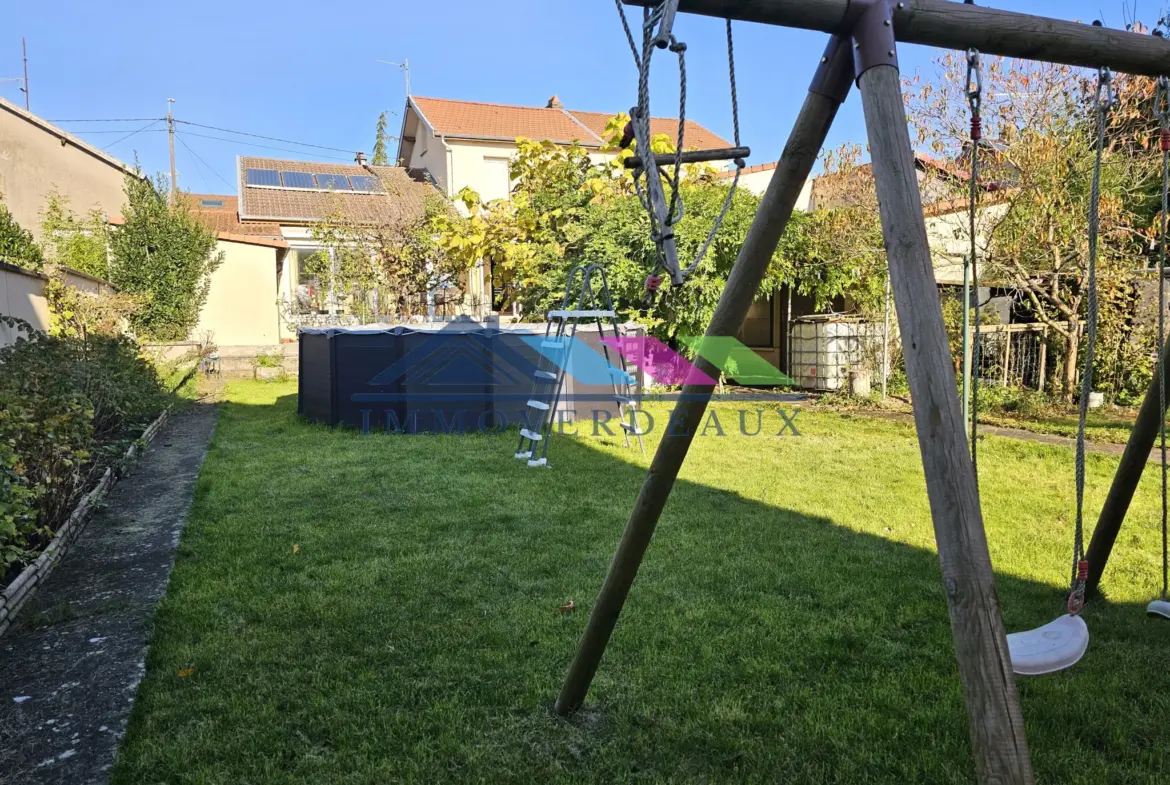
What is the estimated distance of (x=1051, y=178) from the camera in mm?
8047

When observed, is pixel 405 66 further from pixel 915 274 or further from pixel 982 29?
pixel 915 274

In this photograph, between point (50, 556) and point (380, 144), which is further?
point (380, 144)

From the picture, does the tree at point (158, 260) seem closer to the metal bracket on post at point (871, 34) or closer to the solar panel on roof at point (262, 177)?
the solar panel on roof at point (262, 177)

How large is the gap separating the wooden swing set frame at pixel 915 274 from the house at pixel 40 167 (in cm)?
1748

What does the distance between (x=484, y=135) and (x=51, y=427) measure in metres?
16.3

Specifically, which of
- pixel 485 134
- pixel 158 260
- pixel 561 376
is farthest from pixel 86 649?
pixel 485 134

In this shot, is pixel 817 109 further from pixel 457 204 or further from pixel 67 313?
pixel 457 204

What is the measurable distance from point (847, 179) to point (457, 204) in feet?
37.8

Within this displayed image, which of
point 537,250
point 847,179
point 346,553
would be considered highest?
point 847,179

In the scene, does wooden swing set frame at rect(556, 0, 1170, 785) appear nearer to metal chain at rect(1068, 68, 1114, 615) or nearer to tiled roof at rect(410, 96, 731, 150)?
metal chain at rect(1068, 68, 1114, 615)

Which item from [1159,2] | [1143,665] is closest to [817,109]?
[1143,665]

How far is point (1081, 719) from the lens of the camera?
230 centimetres

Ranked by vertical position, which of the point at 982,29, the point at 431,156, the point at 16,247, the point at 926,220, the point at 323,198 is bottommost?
the point at 982,29

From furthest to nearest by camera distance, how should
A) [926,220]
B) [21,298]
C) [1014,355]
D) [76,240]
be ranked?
1. [76,240]
2. [1014,355]
3. [926,220]
4. [21,298]
